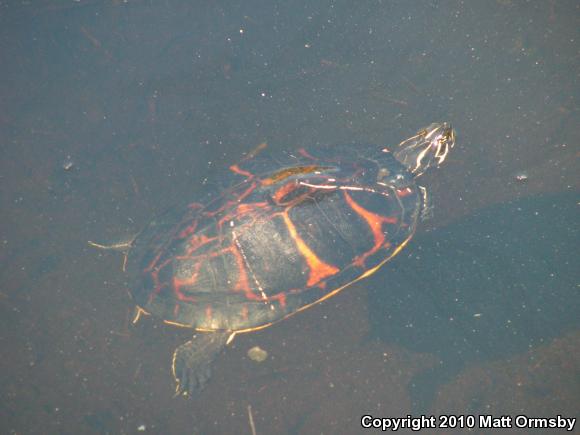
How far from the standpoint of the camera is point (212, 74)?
15.8 ft

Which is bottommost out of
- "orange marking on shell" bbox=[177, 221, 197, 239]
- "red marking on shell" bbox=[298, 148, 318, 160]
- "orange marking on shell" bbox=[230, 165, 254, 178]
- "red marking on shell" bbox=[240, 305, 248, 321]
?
"red marking on shell" bbox=[240, 305, 248, 321]

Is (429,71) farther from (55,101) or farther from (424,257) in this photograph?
(55,101)

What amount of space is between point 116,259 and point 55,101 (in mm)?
2770

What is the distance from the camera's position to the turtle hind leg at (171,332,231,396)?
3.33m

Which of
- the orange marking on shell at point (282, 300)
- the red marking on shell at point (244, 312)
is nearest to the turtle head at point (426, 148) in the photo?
the orange marking on shell at point (282, 300)

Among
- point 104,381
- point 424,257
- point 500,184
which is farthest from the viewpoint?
point 500,184

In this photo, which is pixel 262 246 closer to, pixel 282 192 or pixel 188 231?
pixel 282 192

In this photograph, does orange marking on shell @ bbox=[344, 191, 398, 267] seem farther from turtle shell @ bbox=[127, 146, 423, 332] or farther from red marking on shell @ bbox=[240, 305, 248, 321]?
red marking on shell @ bbox=[240, 305, 248, 321]

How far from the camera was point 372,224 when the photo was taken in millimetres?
3332

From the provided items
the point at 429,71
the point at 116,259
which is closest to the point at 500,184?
the point at 429,71

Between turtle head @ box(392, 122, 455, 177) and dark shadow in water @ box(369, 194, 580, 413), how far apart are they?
31.9 inches

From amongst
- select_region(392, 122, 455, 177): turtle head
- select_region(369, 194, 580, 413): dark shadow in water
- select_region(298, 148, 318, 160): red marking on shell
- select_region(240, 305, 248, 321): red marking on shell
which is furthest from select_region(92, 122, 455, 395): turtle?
select_region(369, 194, 580, 413): dark shadow in water

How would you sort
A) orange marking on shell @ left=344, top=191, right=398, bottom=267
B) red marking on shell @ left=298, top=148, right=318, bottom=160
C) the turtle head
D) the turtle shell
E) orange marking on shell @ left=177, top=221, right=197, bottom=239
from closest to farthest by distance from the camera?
the turtle shell, orange marking on shell @ left=177, top=221, right=197, bottom=239, orange marking on shell @ left=344, top=191, right=398, bottom=267, red marking on shell @ left=298, top=148, right=318, bottom=160, the turtle head

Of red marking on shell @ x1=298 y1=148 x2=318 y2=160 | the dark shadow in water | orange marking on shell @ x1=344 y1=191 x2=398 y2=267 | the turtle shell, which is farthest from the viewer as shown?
red marking on shell @ x1=298 y1=148 x2=318 y2=160
